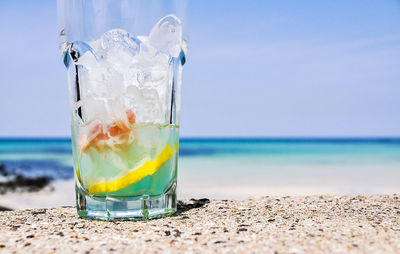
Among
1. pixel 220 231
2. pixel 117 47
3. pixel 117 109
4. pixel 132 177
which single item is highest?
pixel 117 47

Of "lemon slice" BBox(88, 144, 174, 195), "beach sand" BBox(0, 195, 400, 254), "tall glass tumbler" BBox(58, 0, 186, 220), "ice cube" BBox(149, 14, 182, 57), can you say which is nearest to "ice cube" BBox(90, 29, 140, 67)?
"tall glass tumbler" BBox(58, 0, 186, 220)

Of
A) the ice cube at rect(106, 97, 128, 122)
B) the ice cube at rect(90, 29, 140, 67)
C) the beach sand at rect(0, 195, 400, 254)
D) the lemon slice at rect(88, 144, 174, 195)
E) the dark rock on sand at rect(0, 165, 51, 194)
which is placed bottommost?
the dark rock on sand at rect(0, 165, 51, 194)

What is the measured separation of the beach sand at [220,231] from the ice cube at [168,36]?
3.17ft

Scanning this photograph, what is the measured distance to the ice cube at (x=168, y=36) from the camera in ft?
8.21

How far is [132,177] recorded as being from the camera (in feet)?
8.11

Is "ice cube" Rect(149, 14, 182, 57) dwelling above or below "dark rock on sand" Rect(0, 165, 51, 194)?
above

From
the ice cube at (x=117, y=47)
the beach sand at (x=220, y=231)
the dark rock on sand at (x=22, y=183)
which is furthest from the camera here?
the dark rock on sand at (x=22, y=183)

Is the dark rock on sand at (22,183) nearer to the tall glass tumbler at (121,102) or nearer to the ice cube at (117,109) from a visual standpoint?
the tall glass tumbler at (121,102)

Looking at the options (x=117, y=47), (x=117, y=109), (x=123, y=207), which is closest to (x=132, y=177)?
(x=123, y=207)

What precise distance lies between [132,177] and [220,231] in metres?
0.59

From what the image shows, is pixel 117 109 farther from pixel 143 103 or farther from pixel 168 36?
pixel 168 36

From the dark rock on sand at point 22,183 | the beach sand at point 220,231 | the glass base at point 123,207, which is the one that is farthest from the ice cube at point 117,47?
the dark rock on sand at point 22,183

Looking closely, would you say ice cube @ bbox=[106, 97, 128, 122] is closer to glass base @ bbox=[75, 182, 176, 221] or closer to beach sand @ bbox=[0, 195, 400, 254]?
glass base @ bbox=[75, 182, 176, 221]

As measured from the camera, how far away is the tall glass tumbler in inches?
97.0
